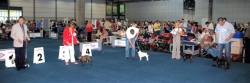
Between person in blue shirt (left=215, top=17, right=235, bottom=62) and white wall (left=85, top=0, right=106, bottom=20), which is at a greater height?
white wall (left=85, top=0, right=106, bottom=20)

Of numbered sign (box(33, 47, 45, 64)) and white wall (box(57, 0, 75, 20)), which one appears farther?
white wall (box(57, 0, 75, 20))

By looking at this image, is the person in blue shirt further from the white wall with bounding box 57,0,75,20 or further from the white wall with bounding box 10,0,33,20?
the white wall with bounding box 57,0,75,20

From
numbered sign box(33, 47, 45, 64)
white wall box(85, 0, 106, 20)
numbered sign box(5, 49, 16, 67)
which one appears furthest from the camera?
white wall box(85, 0, 106, 20)

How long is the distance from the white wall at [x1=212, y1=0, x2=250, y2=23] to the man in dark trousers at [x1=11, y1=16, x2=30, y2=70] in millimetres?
16388

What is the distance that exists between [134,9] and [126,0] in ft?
5.57

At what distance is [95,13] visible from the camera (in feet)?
92.4

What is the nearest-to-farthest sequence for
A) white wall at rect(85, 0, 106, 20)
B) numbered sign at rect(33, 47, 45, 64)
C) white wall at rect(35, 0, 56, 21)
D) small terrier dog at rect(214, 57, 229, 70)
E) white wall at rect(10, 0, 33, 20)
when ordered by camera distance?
small terrier dog at rect(214, 57, 229, 70), numbered sign at rect(33, 47, 45, 64), white wall at rect(10, 0, 33, 20), white wall at rect(35, 0, 56, 21), white wall at rect(85, 0, 106, 20)

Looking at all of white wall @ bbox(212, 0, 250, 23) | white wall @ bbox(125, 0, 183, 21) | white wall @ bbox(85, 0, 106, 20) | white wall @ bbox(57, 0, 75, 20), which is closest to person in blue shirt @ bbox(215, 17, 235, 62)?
white wall @ bbox(212, 0, 250, 23)

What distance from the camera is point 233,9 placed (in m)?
18.2

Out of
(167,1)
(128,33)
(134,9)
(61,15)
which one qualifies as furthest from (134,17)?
(128,33)

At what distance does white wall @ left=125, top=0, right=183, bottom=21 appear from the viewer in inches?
903

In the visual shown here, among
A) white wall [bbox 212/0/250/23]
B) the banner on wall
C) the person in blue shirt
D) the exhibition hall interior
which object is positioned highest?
white wall [bbox 212/0/250/23]

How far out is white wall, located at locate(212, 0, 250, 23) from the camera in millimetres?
17656

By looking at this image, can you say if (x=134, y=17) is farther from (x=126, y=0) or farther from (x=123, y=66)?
(x=123, y=66)
